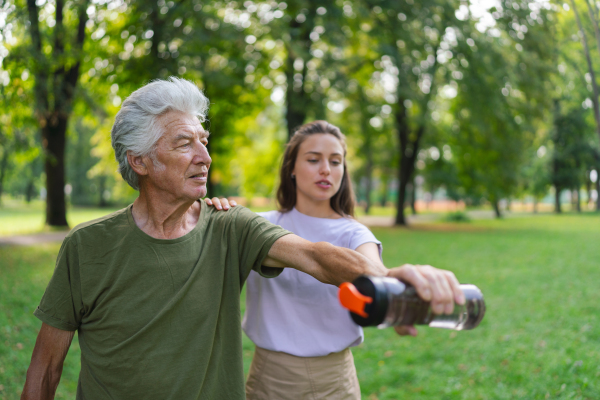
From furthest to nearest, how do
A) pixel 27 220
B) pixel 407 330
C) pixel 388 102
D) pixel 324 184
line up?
pixel 27 220 → pixel 388 102 → pixel 324 184 → pixel 407 330

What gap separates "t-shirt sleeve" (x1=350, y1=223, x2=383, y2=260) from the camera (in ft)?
6.60

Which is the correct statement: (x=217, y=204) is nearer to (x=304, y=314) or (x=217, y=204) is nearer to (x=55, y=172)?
(x=304, y=314)

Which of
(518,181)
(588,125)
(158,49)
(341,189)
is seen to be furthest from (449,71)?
(588,125)

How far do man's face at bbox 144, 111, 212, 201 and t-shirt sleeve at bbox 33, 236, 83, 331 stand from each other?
1.39 ft

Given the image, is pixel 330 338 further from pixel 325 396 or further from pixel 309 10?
pixel 309 10

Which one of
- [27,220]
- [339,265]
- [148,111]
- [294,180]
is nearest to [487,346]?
[294,180]

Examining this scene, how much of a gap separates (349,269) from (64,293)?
3.63ft

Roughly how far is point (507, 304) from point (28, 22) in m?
10.8

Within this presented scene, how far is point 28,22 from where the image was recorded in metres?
9.06

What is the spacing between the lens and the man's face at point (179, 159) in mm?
1794

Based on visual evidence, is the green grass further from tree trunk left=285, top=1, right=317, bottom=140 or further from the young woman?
the young woman

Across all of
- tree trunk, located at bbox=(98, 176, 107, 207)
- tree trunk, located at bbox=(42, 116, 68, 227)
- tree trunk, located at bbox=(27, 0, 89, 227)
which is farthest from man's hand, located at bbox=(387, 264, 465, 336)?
tree trunk, located at bbox=(98, 176, 107, 207)

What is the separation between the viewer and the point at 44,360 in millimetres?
1782

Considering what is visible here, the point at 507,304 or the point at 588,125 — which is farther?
the point at 588,125
